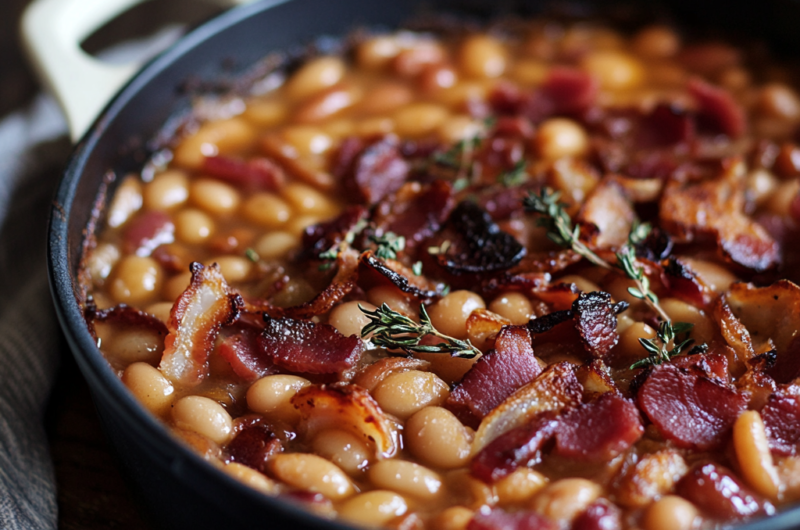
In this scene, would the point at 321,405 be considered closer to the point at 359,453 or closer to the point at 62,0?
the point at 359,453

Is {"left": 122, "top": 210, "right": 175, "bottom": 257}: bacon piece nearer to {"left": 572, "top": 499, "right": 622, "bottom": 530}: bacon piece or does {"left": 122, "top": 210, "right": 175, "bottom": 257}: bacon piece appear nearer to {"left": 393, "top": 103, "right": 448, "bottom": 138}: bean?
{"left": 393, "top": 103, "right": 448, "bottom": 138}: bean

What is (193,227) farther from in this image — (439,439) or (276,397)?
(439,439)

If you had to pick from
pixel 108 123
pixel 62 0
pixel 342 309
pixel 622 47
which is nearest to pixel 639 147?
pixel 622 47

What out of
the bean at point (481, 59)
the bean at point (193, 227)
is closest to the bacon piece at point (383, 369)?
the bean at point (193, 227)

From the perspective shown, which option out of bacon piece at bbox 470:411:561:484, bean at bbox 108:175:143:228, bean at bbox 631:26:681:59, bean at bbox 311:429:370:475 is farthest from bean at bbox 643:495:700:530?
bean at bbox 631:26:681:59

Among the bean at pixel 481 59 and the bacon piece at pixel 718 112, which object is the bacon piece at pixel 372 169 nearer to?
the bean at pixel 481 59

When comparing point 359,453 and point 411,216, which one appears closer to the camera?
point 359,453
